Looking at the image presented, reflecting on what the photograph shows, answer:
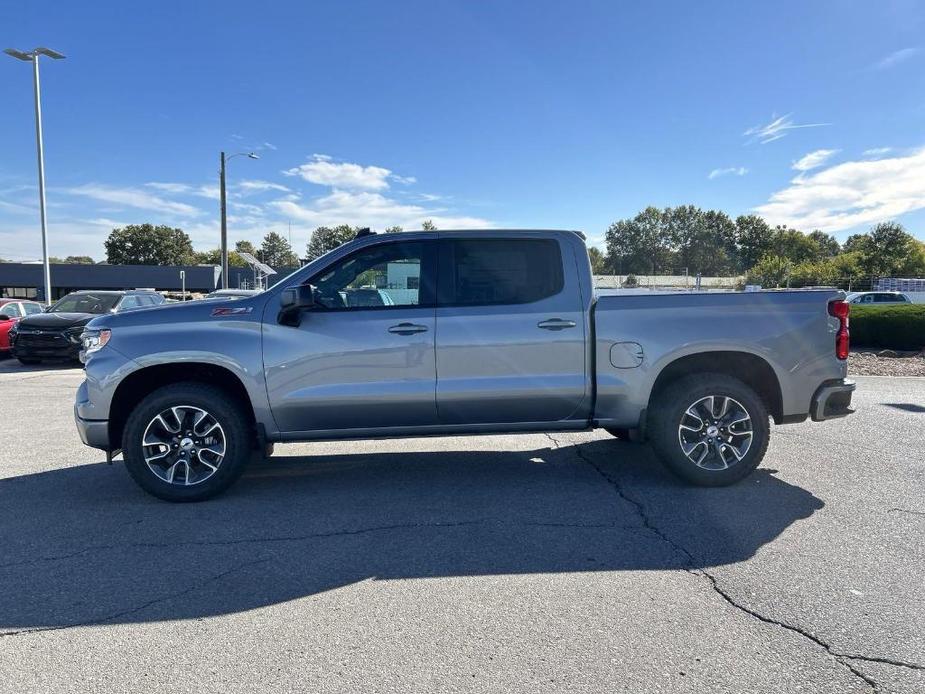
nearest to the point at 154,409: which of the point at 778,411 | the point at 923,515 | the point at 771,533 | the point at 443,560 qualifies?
the point at 443,560

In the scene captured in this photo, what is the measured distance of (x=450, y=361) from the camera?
185 inches

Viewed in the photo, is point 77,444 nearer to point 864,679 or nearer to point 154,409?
point 154,409

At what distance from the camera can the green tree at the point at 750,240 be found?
108688 millimetres

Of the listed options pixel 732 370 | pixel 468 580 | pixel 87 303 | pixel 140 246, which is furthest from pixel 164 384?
pixel 140 246

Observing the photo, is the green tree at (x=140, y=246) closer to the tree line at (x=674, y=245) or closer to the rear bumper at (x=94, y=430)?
the tree line at (x=674, y=245)

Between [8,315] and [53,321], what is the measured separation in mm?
3142

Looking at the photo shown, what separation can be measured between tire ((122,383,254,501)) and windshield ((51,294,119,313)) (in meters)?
11.4

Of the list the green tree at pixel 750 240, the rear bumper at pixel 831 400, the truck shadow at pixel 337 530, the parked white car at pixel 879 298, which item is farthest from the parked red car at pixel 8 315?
the green tree at pixel 750 240

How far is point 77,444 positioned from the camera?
651cm

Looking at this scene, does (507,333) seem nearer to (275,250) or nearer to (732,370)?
(732,370)

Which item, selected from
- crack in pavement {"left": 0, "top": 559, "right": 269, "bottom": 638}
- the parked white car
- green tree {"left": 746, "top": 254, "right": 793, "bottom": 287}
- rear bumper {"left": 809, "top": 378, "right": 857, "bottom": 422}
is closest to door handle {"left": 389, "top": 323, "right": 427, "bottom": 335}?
crack in pavement {"left": 0, "top": 559, "right": 269, "bottom": 638}

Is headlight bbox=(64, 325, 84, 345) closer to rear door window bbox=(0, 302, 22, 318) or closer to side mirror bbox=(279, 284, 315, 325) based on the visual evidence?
rear door window bbox=(0, 302, 22, 318)

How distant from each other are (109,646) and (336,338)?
2429mm

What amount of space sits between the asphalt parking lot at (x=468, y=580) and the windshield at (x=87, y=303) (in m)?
10.1
